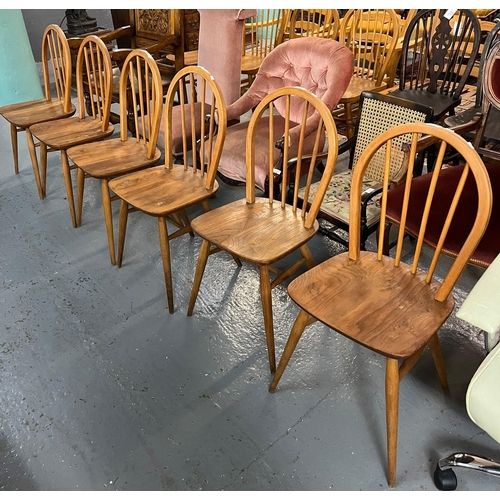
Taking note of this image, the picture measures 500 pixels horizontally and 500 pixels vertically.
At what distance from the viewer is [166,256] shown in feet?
5.86

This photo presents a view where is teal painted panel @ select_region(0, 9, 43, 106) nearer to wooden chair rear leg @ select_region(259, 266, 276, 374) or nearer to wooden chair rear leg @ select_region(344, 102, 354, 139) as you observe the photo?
wooden chair rear leg @ select_region(344, 102, 354, 139)

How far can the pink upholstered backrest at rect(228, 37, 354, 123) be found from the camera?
84.2 inches

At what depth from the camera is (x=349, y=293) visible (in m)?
1.27

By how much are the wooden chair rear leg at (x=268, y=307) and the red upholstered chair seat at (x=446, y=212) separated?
52 centimetres

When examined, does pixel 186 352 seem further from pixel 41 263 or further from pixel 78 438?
pixel 41 263

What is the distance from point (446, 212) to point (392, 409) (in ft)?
2.51

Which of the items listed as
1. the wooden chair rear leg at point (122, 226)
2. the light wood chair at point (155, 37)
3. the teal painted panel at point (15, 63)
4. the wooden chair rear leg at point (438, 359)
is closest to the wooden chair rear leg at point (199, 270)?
the wooden chair rear leg at point (122, 226)

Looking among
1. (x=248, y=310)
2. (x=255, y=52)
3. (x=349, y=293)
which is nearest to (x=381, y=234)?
(x=349, y=293)

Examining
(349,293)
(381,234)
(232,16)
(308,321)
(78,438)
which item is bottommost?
(78,438)

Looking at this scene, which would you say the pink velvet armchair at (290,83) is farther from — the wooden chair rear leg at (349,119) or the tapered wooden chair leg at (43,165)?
the tapered wooden chair leg at (43,165)

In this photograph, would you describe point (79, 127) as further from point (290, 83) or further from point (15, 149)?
point (290, 83)

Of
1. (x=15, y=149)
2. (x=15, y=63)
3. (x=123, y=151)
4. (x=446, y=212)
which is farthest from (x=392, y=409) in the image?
(x=15, y=63)

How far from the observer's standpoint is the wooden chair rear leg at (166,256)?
173 centimetres
